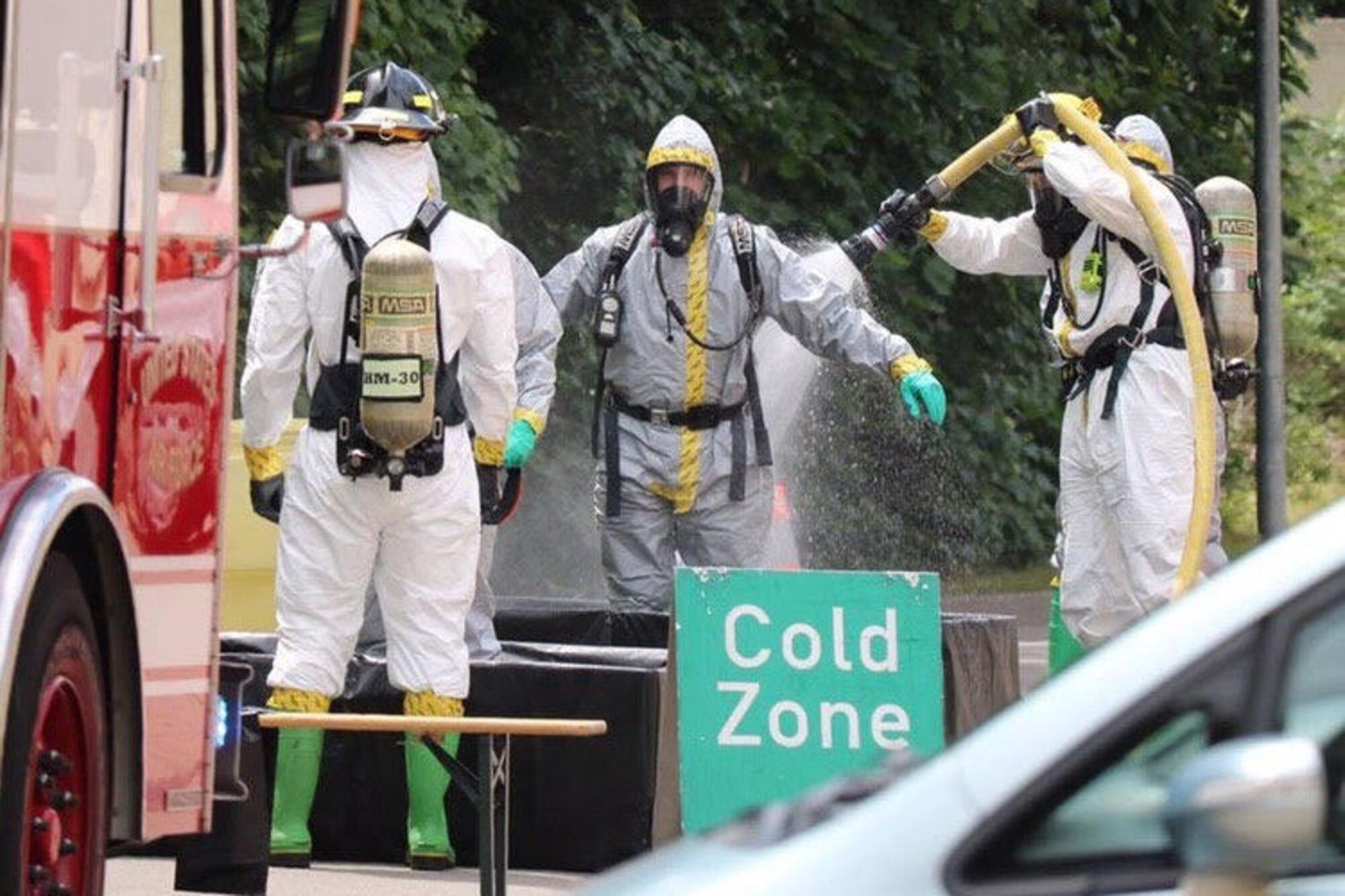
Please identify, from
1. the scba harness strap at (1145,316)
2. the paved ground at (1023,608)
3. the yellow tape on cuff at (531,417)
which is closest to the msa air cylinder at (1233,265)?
the scba harness strap at (1145,316)

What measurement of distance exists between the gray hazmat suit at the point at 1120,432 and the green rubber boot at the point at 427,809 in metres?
2.46

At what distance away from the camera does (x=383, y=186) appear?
10242 mm

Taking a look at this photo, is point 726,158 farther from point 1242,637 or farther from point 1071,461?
point 1242,637

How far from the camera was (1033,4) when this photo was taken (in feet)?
77.6

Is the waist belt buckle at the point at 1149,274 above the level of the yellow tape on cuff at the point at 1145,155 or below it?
below

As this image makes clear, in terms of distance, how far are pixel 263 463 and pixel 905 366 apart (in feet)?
8.76

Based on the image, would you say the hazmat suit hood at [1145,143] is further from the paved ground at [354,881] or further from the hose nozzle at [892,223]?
the paved ground at [354,881]

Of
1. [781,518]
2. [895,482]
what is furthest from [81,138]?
[895,482]

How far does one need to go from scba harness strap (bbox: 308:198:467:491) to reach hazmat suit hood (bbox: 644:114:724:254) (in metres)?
2.14

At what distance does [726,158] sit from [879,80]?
1275mm

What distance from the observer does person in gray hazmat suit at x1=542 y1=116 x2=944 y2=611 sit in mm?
12297

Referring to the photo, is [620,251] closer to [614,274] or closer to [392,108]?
[614,274]

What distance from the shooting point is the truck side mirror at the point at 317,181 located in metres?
7.41

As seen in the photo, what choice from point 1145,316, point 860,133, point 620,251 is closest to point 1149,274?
point 1145,316
